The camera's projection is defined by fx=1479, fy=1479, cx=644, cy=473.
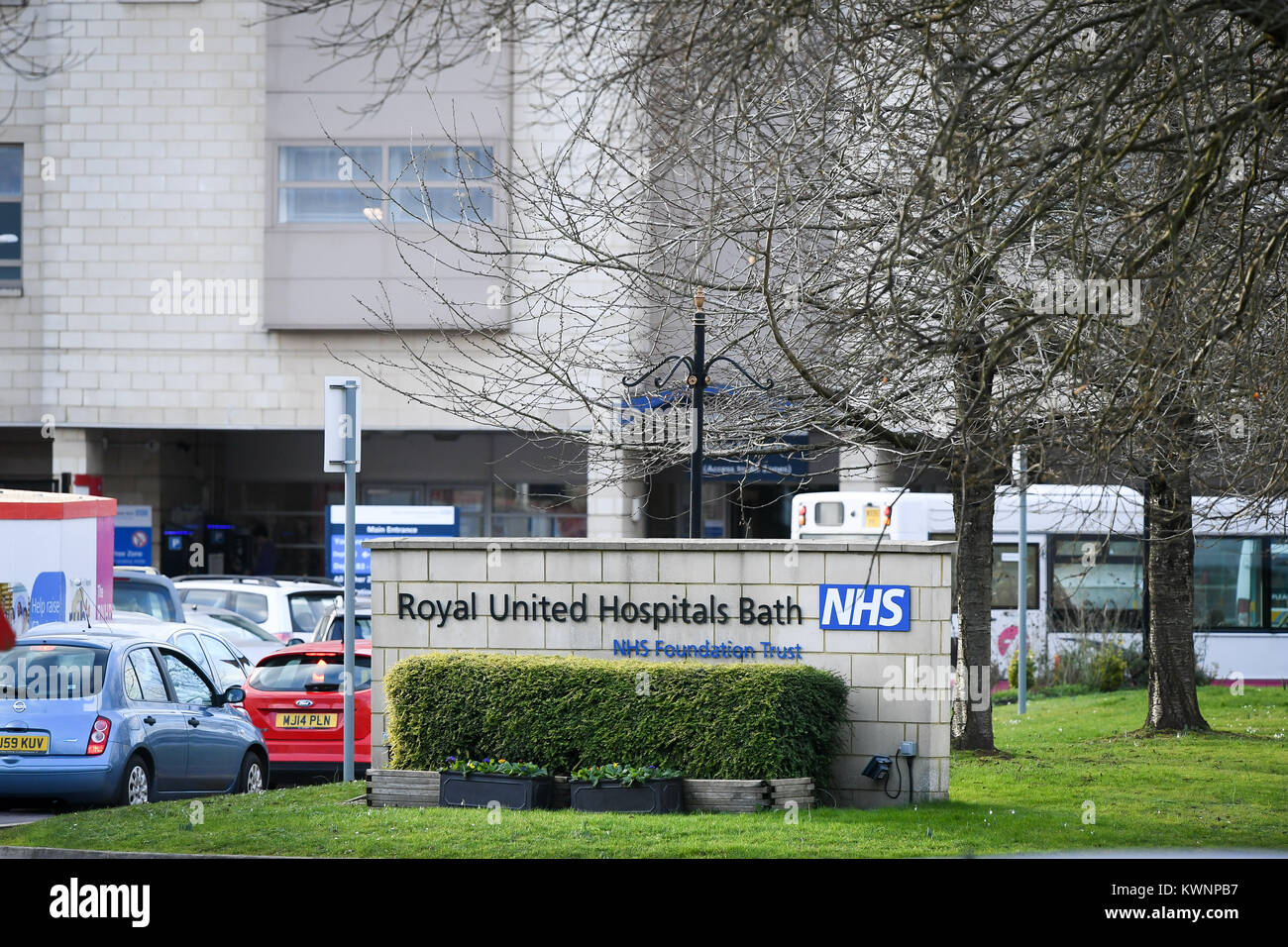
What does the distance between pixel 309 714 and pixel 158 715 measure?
214 centimetres

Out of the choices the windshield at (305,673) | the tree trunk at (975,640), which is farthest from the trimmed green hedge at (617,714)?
the tree trunk at (975,640)

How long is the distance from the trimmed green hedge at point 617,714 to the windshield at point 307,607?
11.4 meters

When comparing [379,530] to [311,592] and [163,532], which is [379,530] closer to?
[311,592]

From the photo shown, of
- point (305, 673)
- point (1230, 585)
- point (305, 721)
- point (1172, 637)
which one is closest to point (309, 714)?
point (305, 721)

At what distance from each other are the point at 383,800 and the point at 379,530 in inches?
644

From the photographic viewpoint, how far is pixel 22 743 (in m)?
11.4

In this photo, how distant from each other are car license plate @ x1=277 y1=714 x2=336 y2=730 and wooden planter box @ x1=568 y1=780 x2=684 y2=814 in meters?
4.58

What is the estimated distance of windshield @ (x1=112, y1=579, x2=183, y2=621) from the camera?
2009 centimetres

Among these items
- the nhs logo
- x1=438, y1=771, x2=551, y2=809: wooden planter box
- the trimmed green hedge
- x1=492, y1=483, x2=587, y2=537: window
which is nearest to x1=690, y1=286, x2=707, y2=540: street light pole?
the nhs logo

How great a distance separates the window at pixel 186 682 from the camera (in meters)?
12.9

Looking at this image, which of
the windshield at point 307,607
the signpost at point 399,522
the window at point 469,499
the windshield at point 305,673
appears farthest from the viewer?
the window at point 469,499

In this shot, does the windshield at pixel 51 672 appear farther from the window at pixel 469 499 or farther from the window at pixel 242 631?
the window at pixel 469 499

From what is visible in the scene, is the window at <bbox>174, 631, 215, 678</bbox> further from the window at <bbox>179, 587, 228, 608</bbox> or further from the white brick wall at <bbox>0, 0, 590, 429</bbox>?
the white brick wall at <bbox>0, 0, 590, 429</bbox>

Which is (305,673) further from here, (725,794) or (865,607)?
(865,607)
